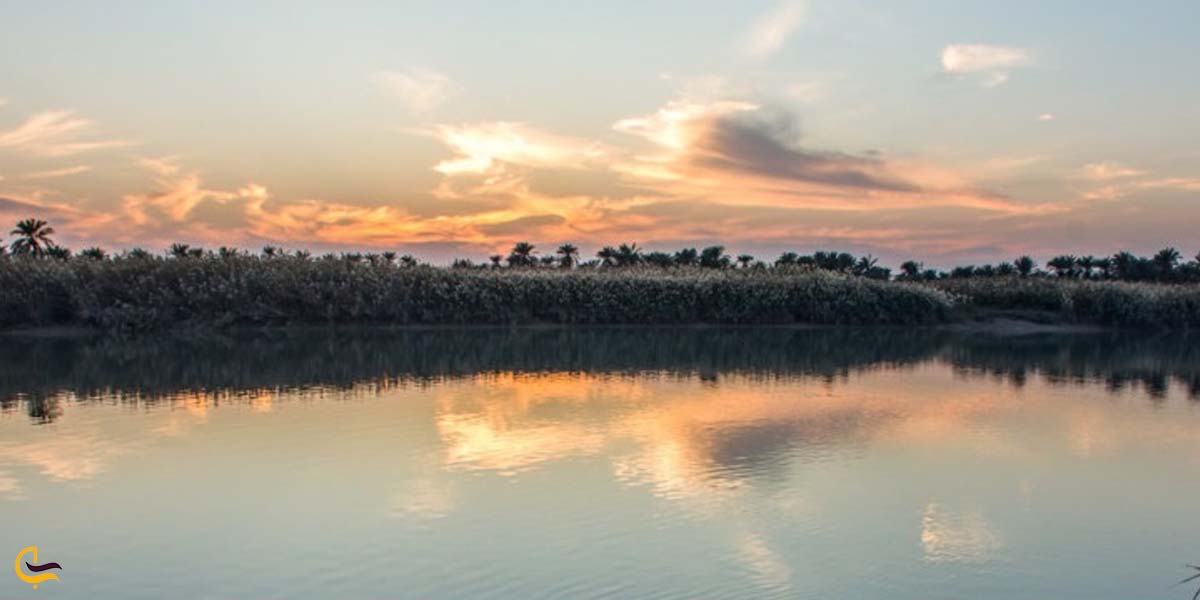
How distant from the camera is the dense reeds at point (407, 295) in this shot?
1391 inches

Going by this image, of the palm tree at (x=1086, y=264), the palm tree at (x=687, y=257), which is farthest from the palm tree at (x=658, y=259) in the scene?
the palm tree at (x=1086, y=264)

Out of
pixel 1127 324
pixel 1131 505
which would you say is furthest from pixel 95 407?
pixel 1127 324

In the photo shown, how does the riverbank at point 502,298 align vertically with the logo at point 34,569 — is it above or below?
above

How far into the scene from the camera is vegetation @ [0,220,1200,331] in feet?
117

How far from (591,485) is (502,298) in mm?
28403

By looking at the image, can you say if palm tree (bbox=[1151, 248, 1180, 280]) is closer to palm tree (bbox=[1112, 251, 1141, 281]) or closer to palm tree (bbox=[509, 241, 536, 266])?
palm tree (bbox=[1112, 251, 1141, 281])

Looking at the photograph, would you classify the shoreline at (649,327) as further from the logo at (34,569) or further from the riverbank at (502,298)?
the logo at (34,569)

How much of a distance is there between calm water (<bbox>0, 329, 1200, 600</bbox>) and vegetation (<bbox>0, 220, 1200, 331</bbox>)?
1273 centimetres

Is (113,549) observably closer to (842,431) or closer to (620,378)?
(842,431)

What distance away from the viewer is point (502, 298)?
39781 mm

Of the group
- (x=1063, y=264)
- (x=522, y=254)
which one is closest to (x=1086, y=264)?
(x=1063, y=264)

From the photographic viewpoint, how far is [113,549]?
360 inches

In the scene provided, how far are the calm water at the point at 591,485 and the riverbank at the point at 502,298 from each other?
501 inches

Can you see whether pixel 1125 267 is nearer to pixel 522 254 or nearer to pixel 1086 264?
pixel 1086 264
